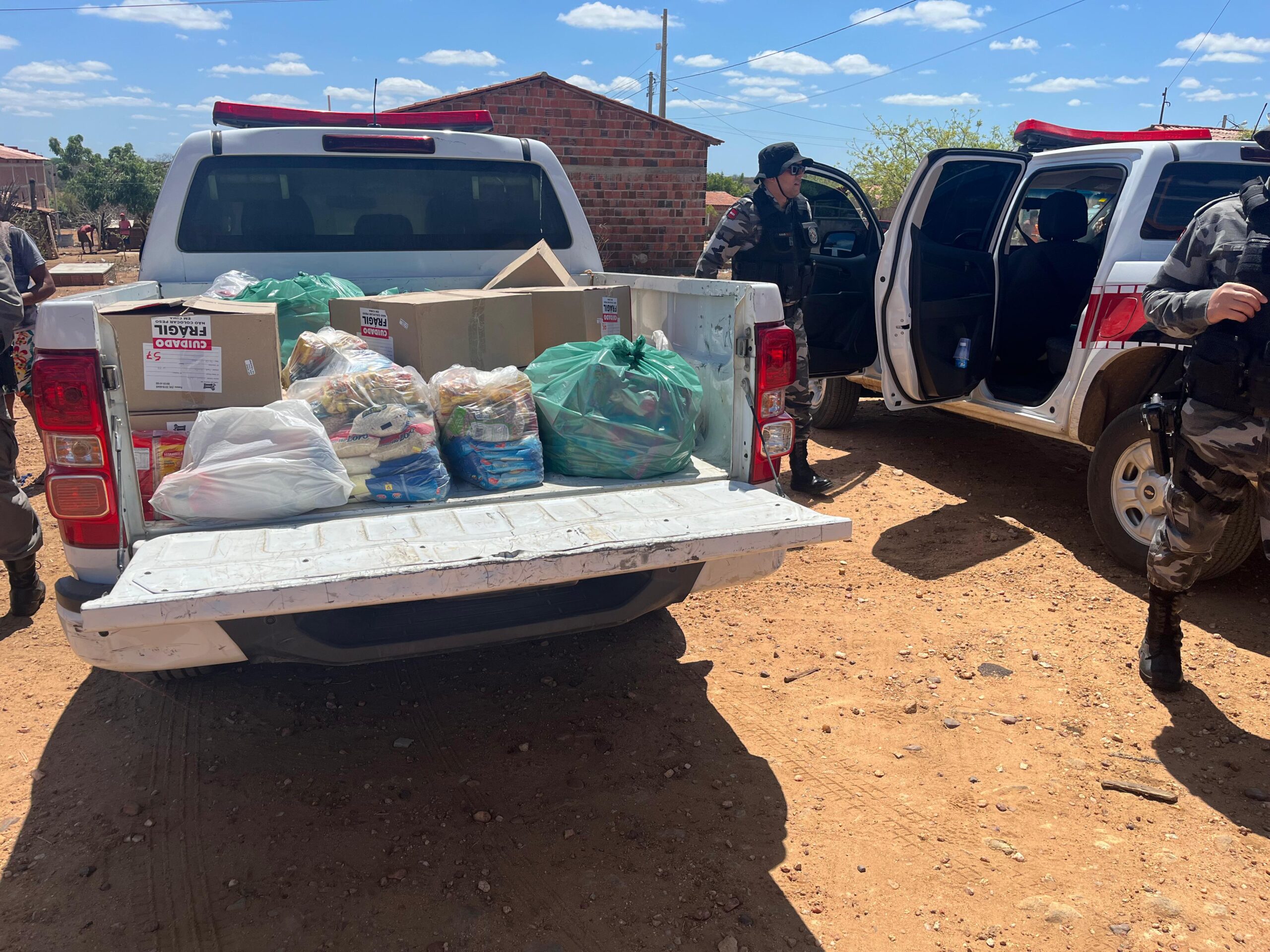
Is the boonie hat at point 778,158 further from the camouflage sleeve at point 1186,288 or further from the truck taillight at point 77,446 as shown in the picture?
the truck taillight at point 77,446

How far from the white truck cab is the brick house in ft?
16.7

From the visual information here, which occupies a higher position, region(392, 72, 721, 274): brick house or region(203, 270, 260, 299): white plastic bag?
region(392, 72, 721, 274): brick house

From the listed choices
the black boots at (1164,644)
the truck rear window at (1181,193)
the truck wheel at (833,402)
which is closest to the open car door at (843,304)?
the truck wheel at (833,402)

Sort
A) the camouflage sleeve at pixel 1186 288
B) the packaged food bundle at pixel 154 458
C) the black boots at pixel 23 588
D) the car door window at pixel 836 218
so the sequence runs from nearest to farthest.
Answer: the packaged food bundle at pixel 154 458 < the camouflage sleeve at pixel 1186 288 < the black boots at pixel 23 588 < the car door window at pixel 836 218

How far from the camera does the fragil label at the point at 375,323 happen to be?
305 cm

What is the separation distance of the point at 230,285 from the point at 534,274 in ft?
4.13

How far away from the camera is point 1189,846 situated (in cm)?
247

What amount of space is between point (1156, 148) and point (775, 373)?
2977 millimetres

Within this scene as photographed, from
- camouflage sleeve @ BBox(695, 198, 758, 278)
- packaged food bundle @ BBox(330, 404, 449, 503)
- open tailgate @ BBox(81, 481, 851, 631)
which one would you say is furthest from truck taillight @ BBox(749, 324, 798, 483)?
camouflage sleeve @ BBox(695, 198, 758, 278)

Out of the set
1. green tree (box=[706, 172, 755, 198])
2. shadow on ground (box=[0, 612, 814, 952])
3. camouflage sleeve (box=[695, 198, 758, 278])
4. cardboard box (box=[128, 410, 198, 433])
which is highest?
green tree (box=[706, 172, 755, 198])

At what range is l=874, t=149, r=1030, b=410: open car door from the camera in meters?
4.98

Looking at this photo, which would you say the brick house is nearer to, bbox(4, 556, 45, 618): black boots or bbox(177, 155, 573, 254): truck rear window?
bbox(177, 155, 573, 254): truck rear window

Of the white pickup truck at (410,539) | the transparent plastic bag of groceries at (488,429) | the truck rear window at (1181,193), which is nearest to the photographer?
the white pickup truck at (410,539)

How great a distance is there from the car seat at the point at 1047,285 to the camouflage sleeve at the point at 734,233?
158 centimetres
